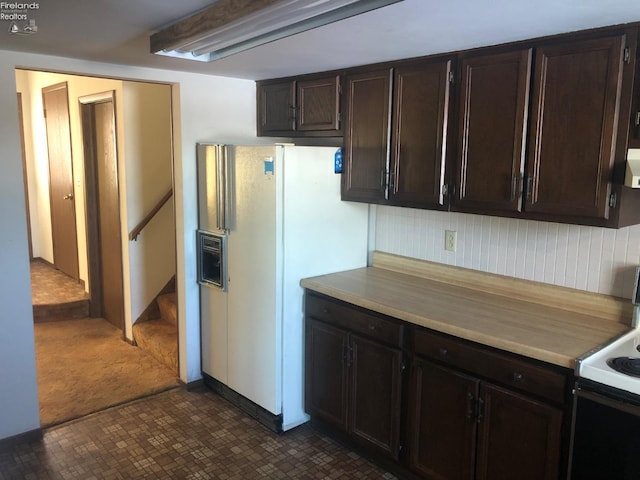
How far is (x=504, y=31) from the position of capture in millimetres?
2160

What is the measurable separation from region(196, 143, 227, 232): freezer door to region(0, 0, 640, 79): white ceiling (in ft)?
1.94

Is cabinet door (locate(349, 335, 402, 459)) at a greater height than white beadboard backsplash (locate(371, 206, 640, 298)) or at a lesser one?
lesser

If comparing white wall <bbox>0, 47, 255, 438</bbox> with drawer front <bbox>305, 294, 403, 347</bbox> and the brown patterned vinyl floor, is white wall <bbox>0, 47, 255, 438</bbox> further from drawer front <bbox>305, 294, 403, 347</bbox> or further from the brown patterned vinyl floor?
drawer front <bbox>305, 294, 403, 347</bbox>

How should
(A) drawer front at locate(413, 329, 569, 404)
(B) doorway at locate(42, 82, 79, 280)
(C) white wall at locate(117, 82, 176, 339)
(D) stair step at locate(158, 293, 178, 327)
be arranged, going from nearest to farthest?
(A) drawer front at locate(413, 329, 569, 404) < (C) white wall at locate(117, 82, 176, 339) < (D) stair step at locate(158, 293, 178, 327) < (B) doorway at locate(42, 82, 79, 280)

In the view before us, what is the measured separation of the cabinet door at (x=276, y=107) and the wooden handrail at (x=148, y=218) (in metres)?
1.18

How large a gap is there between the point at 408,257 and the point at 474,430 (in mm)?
1259

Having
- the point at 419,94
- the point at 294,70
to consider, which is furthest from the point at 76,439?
the point at 419,94

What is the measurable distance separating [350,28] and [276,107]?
154cm

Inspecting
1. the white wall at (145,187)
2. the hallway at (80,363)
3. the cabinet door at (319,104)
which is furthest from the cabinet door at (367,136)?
the hallway at (80,363)

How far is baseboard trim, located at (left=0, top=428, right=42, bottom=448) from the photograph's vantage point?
299 centimetres

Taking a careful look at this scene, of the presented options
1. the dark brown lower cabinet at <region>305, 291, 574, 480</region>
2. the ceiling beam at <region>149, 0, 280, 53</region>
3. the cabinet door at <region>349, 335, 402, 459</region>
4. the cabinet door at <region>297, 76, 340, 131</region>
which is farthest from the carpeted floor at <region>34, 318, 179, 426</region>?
the ceiling beam at <region>149, 0, 280, 53</region>

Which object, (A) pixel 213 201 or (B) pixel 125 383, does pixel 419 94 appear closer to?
(A) pixel 213 201

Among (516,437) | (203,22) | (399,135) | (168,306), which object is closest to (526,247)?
(399,135)

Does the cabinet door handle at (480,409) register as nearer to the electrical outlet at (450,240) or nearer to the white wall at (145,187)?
the electrical outlet at (450,240)
